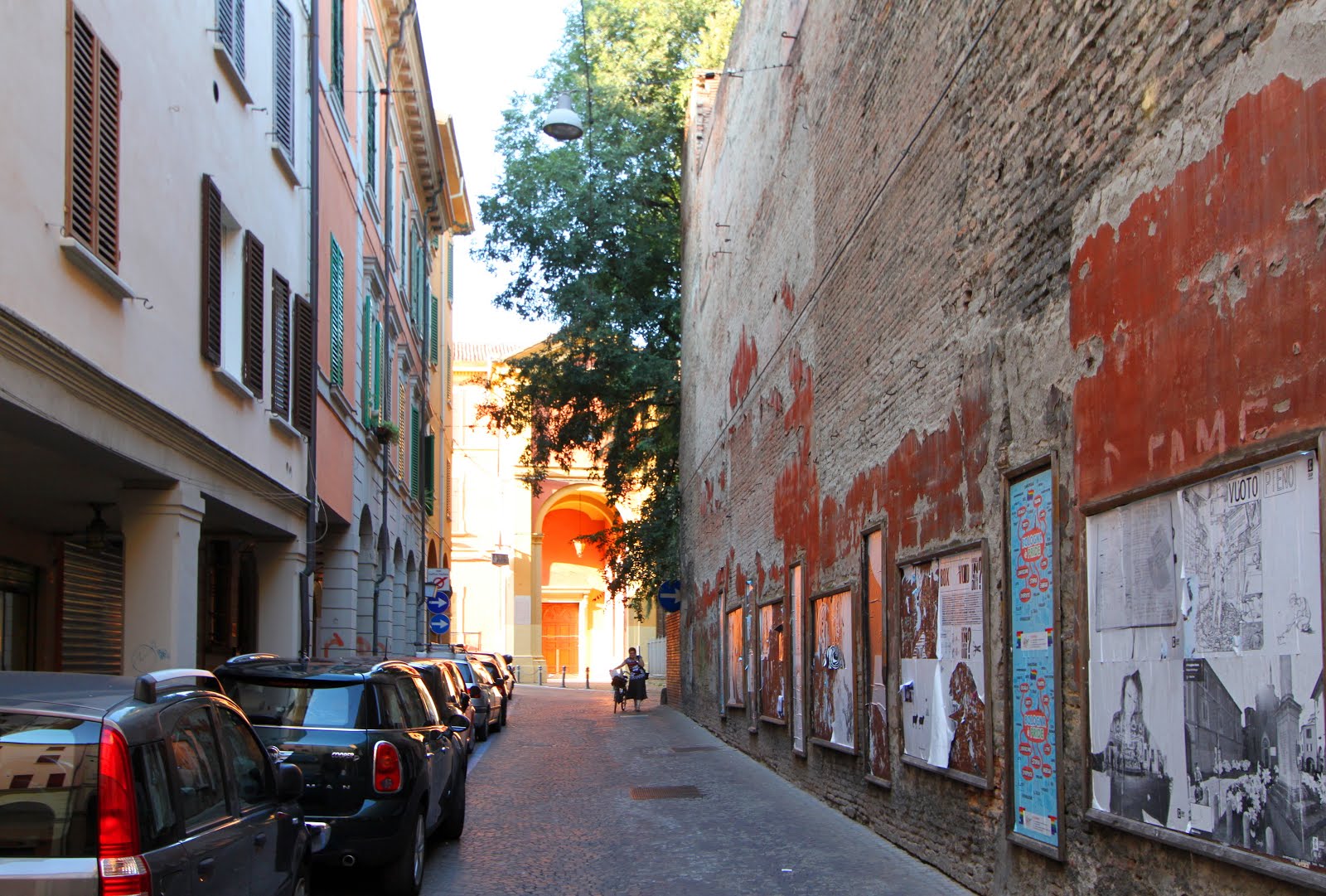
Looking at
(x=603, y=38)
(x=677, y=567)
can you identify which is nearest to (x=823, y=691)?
(x=677, y=567)

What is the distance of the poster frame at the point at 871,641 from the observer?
11.9 metres

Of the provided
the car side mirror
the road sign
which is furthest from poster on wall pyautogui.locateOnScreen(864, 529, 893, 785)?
Answer: the road sign

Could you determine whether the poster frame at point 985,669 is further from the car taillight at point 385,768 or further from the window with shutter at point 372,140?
the window with shutter at point 372,140

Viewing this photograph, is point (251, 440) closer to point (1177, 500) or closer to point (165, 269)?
point (165, 269)

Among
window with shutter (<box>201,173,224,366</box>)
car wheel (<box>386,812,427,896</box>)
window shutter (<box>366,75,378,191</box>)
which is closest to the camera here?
car wheel (<box>386,812,427,896</box>)

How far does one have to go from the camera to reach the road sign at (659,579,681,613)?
1275 inches

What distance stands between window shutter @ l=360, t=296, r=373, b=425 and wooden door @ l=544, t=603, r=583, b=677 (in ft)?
133

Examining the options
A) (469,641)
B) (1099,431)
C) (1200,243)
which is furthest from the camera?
(469,641)

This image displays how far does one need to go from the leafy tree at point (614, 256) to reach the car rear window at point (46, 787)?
28.3 meters

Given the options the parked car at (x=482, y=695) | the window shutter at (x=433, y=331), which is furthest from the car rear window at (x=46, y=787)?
the window shutter at (x=433, y=331)

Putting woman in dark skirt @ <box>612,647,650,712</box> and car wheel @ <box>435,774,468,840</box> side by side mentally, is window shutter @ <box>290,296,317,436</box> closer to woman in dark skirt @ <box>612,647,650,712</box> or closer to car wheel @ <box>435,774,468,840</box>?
car wheel @ <box>435,774,468,840</box>

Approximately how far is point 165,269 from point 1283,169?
8986mm

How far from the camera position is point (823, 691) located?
48.3ft

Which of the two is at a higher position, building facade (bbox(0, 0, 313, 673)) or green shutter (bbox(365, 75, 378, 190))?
green shutter (bbox(365, 75, 378, 190))
